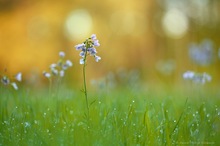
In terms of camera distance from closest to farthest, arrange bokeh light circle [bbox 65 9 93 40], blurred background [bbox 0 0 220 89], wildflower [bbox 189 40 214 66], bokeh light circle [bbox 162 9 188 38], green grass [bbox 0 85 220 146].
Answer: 1. green grass [bbox 0 85 220 146]
2. wildflower [bbox 189 40 214 66]
3. bokeh light circle [bbox 162 9 188 38]
4. blurred background [bbox 0 0 220 89]
5. bokeh light circle [bbox 65 9 93 40]

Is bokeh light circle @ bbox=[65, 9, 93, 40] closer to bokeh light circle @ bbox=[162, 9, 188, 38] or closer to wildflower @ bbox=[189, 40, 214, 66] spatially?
bokeh light circle @ bbox=[162, 9, 188, 38]

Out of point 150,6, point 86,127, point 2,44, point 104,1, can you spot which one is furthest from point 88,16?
point 86,127

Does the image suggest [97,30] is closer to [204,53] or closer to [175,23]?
[175,23]

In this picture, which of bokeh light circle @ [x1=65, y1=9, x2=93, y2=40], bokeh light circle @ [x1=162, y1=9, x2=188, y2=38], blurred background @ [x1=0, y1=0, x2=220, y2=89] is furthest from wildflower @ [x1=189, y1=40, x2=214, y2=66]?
bokeh light circle @ [x1=65, y1=9, x2=93, y2=40]

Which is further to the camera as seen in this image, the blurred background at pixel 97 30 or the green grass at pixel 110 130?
the blurred background at pixel 97 30

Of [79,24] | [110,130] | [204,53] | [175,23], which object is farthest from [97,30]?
[110,130]

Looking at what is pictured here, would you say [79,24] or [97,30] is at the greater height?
[79,24]

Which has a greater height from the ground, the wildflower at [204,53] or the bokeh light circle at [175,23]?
the bokeh light circle at [175,23]

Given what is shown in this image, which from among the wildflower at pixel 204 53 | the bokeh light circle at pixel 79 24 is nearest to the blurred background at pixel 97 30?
the bokeh light circle at pixel 79 24

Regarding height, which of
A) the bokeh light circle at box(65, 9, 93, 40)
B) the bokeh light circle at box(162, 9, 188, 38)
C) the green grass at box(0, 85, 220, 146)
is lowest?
the green grass at box(0, 85, 220, 146)

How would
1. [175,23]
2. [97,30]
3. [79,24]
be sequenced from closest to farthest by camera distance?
[175,23] < [97,30] < [79,24]

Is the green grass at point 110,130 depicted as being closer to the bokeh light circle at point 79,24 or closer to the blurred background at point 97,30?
the blurred background at point 97,30
